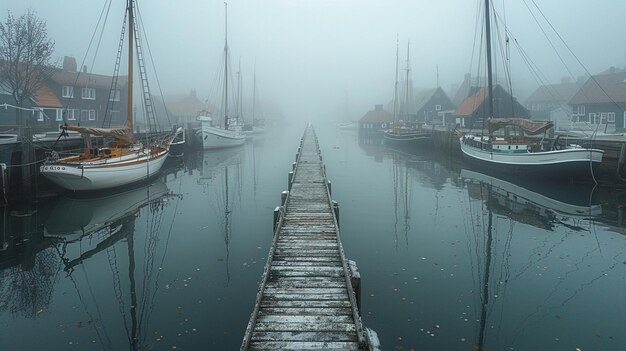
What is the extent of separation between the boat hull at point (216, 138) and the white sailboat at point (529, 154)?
3390 centimetres

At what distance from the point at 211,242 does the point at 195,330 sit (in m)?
7.15

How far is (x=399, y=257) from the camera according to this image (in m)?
14.6

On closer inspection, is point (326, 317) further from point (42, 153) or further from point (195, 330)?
point (42, 153)

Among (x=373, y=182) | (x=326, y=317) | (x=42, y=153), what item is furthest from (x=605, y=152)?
(x=42, y=153)

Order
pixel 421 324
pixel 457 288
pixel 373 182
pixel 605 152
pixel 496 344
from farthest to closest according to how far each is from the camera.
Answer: pixel 373 182, pixel 605 152, pixel 457 288, pixel 421 324, pixel 496 344

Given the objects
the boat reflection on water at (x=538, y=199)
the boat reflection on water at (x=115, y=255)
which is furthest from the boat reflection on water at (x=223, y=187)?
the boat reflection on water at (x=538, y=199)

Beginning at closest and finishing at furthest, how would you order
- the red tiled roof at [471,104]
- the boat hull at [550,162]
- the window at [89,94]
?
the boat hull at [550,162]
the window at [89,94]
the red tiled roof at [471,104]

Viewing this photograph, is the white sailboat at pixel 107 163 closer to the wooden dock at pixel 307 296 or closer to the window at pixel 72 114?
the wooden dock at pixel 307 296

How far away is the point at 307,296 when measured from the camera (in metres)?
8.81

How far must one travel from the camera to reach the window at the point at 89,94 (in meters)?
57.9

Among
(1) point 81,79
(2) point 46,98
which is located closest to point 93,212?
(2) point 46,98

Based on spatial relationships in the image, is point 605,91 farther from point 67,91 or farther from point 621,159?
point 67,91

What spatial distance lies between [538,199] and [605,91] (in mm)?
47422

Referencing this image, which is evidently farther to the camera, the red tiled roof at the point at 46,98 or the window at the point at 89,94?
the window at the point at 89,94
